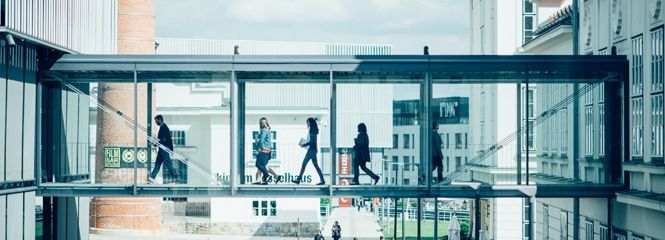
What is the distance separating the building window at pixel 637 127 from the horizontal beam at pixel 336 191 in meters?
1.26

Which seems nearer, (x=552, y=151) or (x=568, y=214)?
(x=552, y=151)

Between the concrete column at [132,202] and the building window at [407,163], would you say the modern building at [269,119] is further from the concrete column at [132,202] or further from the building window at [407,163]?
the concrete column at [132,202]

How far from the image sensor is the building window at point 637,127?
23328mm

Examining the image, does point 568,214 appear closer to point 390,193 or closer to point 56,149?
point 390,193

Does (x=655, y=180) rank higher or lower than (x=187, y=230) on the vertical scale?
higher

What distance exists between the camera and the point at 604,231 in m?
25.8

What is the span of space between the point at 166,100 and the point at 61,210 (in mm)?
4125

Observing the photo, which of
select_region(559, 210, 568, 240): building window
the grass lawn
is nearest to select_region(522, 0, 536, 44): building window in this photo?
the grass lawn

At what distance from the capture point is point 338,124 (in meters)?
25.0

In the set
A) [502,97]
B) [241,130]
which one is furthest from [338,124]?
[502,97]

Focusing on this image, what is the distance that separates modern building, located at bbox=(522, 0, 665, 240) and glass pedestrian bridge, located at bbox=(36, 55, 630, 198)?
7 cm

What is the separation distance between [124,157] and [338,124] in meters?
4.81

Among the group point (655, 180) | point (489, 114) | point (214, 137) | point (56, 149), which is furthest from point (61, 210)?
point (489, 114)

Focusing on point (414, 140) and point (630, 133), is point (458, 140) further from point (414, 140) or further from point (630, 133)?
point (630, 133)
